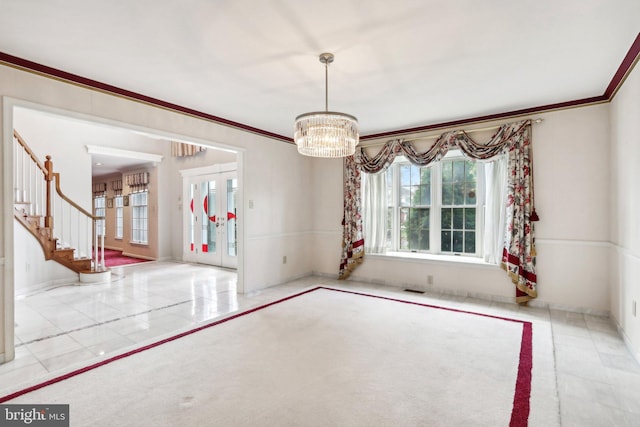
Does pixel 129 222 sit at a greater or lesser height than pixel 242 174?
lesser

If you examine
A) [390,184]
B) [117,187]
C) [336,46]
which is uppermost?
[336,46]

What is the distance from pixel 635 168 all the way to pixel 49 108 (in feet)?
17.3

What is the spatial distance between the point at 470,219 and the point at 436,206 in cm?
54

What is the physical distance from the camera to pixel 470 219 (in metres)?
4.96

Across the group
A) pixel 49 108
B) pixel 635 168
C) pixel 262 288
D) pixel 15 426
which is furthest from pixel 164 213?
pixel 635 168

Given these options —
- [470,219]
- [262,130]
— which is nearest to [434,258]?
[470,219]

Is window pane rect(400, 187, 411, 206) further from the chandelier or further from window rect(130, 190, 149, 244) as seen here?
window rect(130, 190, 149, 244)

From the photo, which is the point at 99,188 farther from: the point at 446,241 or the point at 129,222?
the point at 446,241

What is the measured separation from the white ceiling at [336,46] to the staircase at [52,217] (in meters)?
3.48

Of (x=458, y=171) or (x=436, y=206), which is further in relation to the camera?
(x=436, y=206)

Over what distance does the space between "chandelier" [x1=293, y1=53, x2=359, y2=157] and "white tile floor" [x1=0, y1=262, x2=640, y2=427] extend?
240cm

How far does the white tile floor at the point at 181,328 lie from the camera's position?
2258 millimetres

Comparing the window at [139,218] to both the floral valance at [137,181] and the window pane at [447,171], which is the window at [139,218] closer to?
the floral valance at [137,181]

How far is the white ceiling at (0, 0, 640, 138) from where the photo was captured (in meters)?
2.10
